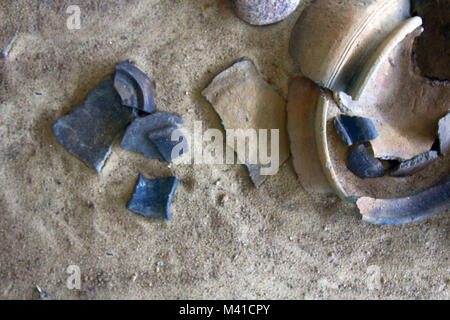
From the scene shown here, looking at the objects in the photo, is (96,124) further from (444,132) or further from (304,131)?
(444,132)

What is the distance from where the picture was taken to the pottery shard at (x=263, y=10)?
1.48 metres

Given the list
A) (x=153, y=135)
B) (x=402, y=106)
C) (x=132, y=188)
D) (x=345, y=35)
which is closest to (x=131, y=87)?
(x=153, y=135)

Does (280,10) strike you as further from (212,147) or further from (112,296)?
(112,296)

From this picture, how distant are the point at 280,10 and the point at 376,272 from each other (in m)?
1.34

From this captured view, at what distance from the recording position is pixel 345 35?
1369mm

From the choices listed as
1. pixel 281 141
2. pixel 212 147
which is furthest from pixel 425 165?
pixel 212 147

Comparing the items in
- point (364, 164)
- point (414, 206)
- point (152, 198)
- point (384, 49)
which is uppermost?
point (384, 49)

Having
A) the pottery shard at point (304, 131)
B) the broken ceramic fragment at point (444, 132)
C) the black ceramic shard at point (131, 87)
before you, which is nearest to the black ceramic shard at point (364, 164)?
the pottery shard at point (304, 131)

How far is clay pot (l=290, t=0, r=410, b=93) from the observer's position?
1.37 meters

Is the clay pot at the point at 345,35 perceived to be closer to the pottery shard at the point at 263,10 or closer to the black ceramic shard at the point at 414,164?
the pottery shard at the point at 263,10

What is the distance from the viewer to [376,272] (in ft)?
5.45

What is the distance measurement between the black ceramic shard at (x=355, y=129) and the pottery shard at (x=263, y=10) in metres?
0.55

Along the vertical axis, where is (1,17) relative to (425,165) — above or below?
above

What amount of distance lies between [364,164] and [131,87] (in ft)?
3.67
